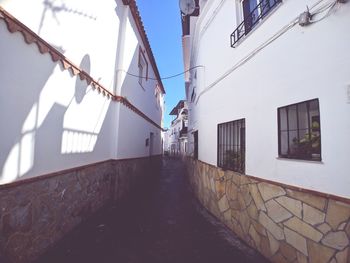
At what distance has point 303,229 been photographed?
3029mm

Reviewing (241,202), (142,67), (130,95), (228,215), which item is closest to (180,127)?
(142,67)

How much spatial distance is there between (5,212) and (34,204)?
555 mm

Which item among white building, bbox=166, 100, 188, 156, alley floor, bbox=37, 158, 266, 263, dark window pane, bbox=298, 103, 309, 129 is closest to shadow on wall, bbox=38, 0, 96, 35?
alley floor, bbox=37, 158, 266, 263

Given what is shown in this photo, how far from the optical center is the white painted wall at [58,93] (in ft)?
9.41

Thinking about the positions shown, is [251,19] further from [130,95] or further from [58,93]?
→ [130,95]

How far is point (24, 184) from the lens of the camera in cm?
310

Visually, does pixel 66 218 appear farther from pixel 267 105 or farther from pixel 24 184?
pixel 267 105

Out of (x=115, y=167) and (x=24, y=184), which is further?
(x=115, y=167)

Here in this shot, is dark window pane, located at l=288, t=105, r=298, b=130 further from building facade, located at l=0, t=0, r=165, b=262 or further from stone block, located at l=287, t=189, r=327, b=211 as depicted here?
building facade, located at l=0, t=0, r=165, b=262

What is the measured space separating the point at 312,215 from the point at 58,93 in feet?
14.9

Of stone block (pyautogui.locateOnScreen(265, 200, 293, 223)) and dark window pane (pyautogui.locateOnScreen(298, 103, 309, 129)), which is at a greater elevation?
dark window pane (pyautogui.locateOnScreen(298, 103, 309, 129))

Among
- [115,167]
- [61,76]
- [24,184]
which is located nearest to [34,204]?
[24,184]

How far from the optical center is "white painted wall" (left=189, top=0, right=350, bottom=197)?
2.62m

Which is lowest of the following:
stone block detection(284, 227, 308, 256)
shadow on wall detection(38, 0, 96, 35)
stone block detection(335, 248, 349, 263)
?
stone block detection(284, 227, 308, 256)
